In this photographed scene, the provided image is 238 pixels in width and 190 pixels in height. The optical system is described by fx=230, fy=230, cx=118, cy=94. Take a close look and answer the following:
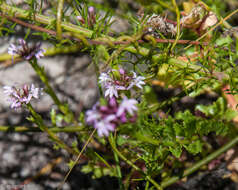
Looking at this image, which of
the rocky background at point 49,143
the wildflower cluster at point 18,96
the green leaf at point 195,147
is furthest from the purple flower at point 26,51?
the green leaf at point 195,147

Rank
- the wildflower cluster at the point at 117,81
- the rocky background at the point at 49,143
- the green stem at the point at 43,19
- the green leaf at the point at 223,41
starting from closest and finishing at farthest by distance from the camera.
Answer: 1. the wildflower cluster at the point at 117,81
2. the green stem at the point at 43,19
3. the green leaf at the point at 223,41
4. the rocky background at the point at 49,143

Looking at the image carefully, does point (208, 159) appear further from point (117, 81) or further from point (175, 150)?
point (117, 81)

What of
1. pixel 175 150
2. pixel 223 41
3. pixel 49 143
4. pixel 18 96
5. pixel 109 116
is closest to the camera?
pixel 109 116

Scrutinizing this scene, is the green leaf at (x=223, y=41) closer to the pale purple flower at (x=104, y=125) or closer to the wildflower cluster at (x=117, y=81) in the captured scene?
the wildflower cluster at (x=117, y=81)

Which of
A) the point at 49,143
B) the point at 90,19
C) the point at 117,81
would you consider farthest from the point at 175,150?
the point at 49,143

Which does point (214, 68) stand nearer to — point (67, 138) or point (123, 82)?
point (123, 82)

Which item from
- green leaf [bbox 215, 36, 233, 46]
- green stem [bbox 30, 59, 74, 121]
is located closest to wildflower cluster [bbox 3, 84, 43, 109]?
green stem [bbox 30, 59, 74, 121]

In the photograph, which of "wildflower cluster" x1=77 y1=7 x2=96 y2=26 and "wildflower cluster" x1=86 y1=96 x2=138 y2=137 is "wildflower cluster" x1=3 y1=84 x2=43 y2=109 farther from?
"wildflower cluster" x1=86 y1=96 x2=138 y2=137

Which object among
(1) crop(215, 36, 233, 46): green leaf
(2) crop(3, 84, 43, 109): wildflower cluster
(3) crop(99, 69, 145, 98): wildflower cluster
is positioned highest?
→ (1) crop(215, 36, 233, 46): green leaf
